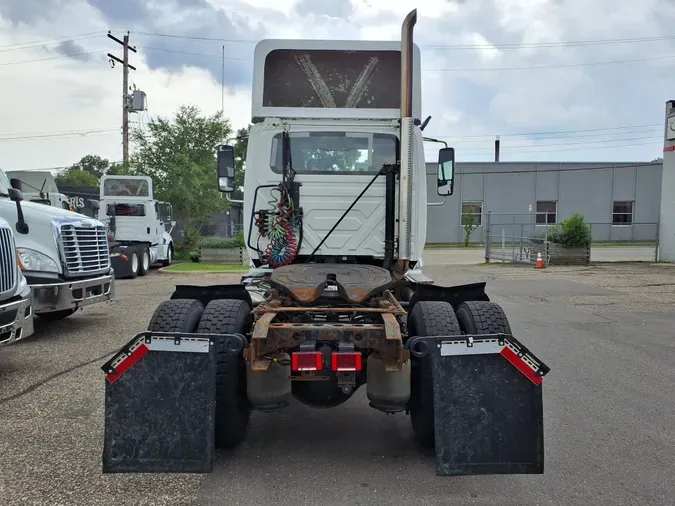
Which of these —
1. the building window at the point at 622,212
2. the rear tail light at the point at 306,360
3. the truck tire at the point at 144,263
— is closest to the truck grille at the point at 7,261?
the rear tail light at the point at 306,360

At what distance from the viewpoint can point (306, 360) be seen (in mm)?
3229

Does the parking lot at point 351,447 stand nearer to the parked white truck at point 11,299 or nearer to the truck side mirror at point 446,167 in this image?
the parked white truck at point 11,299

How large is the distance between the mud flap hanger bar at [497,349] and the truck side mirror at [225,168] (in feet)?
11.4

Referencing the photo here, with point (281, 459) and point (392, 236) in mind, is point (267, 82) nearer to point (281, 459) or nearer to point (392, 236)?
point (392, 236)

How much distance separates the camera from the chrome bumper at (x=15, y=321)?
536 cm

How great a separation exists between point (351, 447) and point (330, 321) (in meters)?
1.04

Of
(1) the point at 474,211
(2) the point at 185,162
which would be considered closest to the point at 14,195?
(2) the point at 185,162

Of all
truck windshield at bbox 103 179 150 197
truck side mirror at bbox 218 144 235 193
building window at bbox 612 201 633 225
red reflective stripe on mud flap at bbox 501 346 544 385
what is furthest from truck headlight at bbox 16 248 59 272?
building window at bbox 612 201 633 225

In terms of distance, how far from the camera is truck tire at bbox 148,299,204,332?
3801 mm

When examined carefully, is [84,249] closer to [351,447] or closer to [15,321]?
[15,321]

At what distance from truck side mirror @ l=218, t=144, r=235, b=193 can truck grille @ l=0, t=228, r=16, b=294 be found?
2229 mm

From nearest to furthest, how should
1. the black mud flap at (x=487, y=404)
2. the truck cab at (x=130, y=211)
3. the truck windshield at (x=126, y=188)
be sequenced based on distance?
the black mud flap at (x=487, y=404)
the truck cab at (x=130, y=211)
the truck windshield at (x=126, y=188)

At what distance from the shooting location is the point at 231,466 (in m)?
3.72

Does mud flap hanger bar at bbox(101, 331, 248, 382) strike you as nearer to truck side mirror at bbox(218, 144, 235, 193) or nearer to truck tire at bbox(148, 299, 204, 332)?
truck tire at bbox(148, 299, 204, 332)
